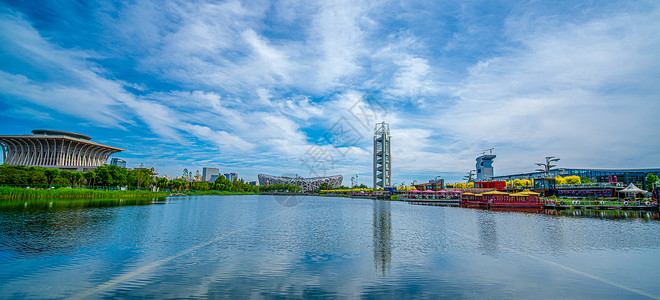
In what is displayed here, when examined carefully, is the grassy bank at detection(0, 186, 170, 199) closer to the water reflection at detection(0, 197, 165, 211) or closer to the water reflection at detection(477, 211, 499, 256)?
the water reflection at detection(0, 197, 165, 211)

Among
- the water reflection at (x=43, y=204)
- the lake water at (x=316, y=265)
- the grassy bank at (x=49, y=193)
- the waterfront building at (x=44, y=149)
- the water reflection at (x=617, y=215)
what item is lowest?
the lake water at (x=316, y=265)

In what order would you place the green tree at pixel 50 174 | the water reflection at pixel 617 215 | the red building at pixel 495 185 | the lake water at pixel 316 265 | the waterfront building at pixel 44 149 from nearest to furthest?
the lake water at pixel 316 265, the water reflection at pixel 617 215, the green tree at pixel 50 174, the red building at pixel 495 185, the waterfront building at pixel 44 149

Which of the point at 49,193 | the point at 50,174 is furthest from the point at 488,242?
the point at 50,174

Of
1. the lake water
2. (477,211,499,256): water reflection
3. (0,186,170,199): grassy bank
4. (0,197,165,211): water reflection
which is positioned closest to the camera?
the lake water

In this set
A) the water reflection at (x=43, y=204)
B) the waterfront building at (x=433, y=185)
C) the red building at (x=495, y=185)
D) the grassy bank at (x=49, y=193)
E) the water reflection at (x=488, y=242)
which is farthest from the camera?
the waterfront building at (x=433, y=185)

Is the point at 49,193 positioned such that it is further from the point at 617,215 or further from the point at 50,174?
the point at 617,215

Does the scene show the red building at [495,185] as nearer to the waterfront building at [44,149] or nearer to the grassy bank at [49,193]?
the grassy bank at [49,193]

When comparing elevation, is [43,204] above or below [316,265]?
above

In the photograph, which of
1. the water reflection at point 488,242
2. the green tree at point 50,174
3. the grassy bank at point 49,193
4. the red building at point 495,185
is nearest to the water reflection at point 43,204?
the grassy bank at point 49,193

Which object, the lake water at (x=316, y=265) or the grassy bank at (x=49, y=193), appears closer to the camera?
the lake water at (x=316, y=265)

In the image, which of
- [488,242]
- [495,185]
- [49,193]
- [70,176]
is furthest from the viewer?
[495,185]

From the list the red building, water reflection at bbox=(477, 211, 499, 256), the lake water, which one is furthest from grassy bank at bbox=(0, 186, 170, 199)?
the red building

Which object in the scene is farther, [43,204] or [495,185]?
[495,185]

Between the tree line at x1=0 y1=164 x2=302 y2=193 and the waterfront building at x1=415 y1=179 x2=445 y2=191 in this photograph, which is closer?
the tree line at x1=0 y1=164 x2=302 y2=193
